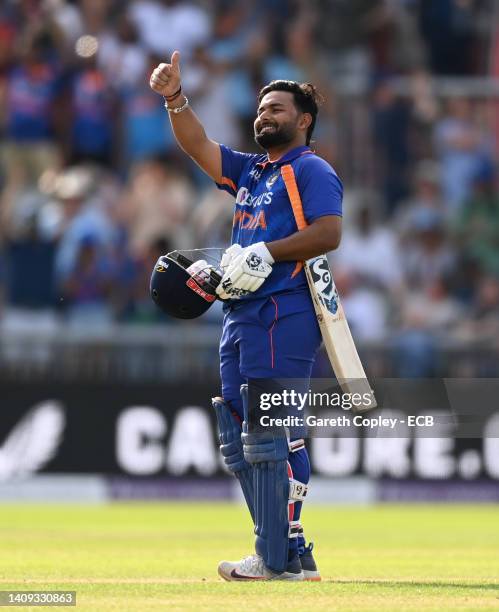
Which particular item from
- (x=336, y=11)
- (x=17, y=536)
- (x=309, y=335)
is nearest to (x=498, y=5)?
(x=336, y=11)

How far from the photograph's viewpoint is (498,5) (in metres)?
19.4

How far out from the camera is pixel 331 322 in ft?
23.0

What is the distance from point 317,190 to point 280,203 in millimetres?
205

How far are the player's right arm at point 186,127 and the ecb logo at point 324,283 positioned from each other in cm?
73

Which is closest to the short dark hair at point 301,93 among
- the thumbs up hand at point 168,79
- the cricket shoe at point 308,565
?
the thumbs up hand at point 168,79

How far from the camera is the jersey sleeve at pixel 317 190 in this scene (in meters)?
7.00

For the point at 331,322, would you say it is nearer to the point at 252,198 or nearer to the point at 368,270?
the point at 252,198

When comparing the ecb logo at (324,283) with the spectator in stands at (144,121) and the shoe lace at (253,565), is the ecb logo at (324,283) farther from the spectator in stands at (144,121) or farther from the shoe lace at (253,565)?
the spectator in stands at (144,121)

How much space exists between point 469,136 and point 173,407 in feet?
17.2

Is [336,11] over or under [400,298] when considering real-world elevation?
over

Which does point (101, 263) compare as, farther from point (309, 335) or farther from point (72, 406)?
point (309, 335)

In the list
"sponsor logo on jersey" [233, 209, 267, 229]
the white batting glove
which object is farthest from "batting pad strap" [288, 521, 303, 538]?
"sponsor logo on jersey" [233, 209, 267, 229]

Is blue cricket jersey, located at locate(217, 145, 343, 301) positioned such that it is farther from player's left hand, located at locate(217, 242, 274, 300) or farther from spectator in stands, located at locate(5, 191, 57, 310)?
spectator in stands, located at locate(5, 191, 57, 310)

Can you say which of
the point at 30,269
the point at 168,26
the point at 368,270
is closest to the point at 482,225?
the point at 368,270
